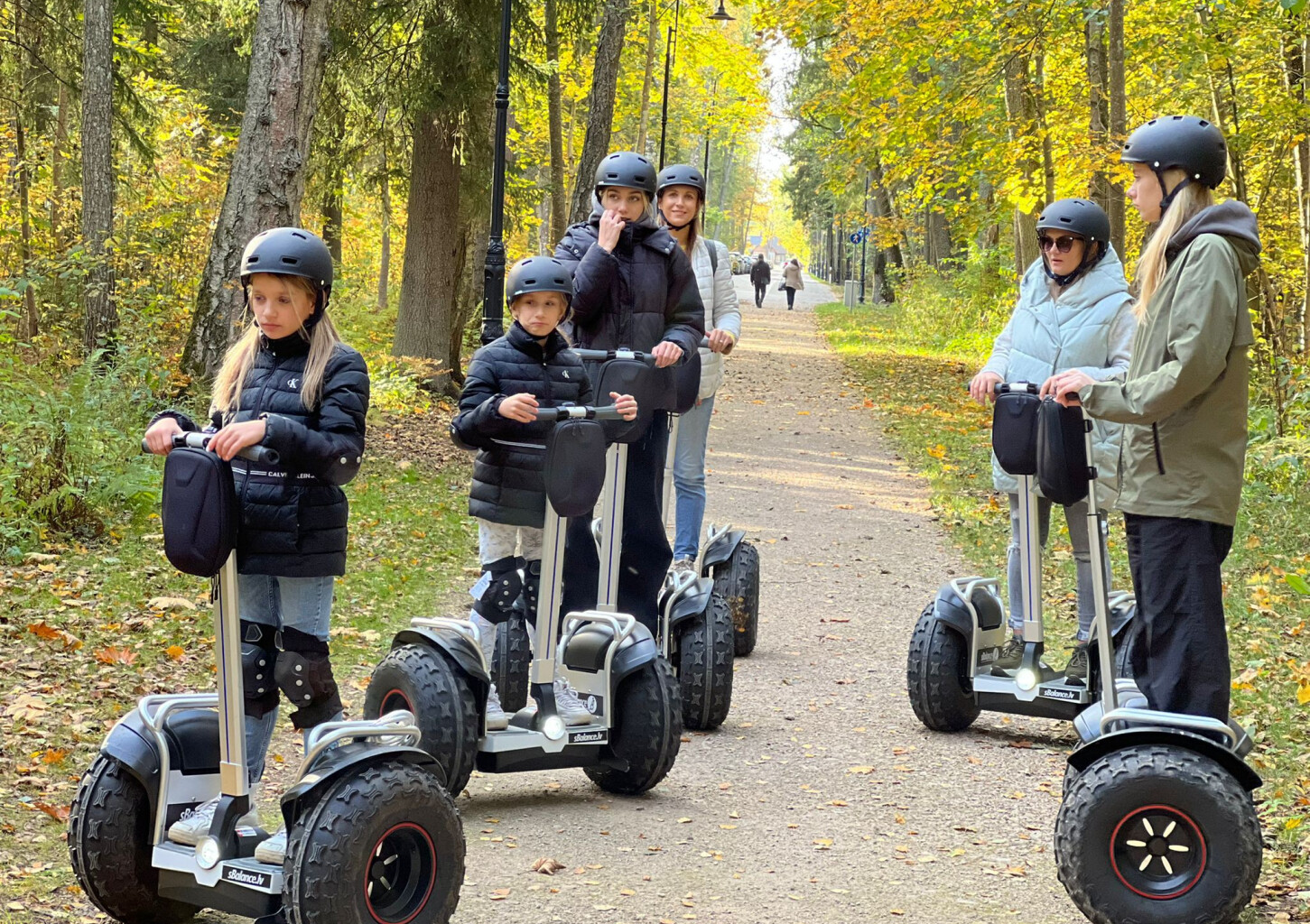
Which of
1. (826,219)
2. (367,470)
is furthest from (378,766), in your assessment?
(826,219)

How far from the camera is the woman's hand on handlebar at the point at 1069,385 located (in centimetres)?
454

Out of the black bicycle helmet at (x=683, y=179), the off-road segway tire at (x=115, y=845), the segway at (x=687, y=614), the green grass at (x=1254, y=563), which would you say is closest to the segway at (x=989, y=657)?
the green grass at (x=1254, y=563)

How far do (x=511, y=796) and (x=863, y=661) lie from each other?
3.09 metres

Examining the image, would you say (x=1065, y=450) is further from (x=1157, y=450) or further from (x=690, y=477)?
(x=690, y=477)

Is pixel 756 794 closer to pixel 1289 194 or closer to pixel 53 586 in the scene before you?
pixel 53 586

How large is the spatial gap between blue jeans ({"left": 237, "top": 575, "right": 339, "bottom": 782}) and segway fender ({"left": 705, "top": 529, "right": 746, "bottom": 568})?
355cm

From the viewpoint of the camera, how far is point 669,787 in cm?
562

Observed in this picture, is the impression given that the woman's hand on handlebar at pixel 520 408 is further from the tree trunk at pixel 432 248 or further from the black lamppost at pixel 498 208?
the tree trunk at pixel 432 248

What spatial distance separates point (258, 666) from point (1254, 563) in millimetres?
7463

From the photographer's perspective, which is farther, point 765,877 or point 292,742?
point 292,742

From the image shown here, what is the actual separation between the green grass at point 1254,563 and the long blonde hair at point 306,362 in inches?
135

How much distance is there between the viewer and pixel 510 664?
5.43 m

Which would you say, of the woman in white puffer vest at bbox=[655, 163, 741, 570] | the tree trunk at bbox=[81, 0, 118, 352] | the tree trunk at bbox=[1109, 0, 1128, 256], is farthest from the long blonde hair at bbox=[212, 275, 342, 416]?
the tree trunk at bbox=[81, 0, 118, 352]

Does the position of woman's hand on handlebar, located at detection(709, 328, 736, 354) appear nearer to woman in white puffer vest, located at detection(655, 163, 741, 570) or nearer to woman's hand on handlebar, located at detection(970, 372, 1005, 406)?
woman in white puffer vest, located at detection(655, 163, 741, 570)
